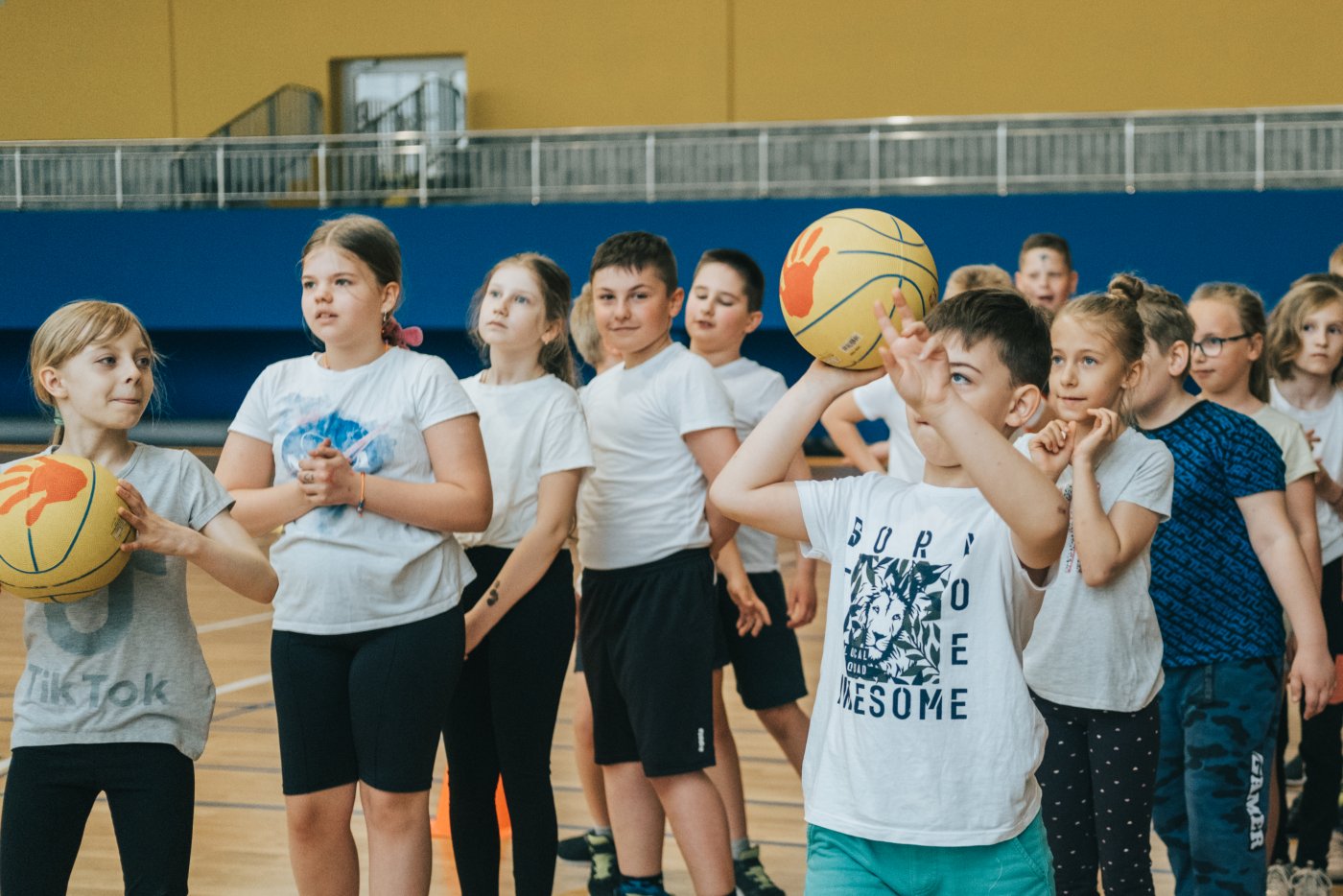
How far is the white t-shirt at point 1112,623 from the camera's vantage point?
8.72ft

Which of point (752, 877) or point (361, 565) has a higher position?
point (361, 565)

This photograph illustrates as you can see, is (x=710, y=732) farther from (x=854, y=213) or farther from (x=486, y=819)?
(x=854, y=213)

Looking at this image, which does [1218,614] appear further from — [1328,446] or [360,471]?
[360,471]

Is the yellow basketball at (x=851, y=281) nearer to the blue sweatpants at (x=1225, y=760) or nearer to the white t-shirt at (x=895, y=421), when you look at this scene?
the blue sweatpants at (x=1225, y=760)

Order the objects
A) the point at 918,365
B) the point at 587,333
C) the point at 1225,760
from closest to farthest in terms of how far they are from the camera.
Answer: the point at 918,365
the point at 1225,760
the point at 587,333

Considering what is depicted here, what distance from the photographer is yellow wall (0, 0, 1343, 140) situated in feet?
48.5

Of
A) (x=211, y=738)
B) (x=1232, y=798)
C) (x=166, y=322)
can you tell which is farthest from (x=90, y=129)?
(x=1232, y=798)

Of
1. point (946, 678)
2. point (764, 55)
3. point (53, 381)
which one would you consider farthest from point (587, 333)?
point (764, 55)

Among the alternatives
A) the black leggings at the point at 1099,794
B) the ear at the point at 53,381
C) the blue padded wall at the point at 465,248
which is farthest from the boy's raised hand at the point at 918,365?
the blue padded wall at the point at 465,248

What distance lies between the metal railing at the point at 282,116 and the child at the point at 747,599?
1223 cm

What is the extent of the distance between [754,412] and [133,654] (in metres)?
2.10

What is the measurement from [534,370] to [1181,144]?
11246 mm

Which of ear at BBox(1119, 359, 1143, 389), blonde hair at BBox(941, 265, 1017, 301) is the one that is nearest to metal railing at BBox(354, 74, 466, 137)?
blonde hair at BBox(941, 265, 1017, 301)

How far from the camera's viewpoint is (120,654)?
2494 millimetres
